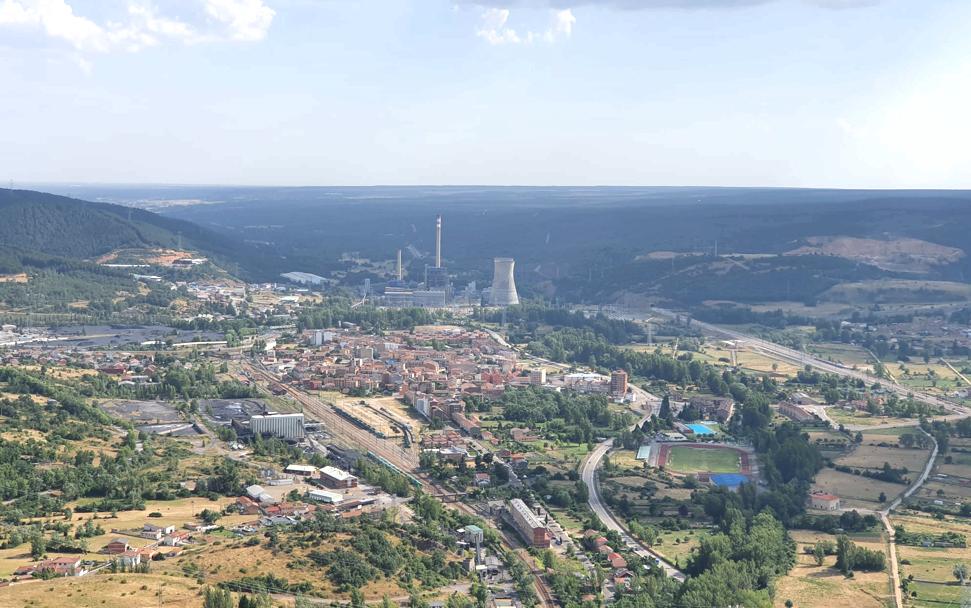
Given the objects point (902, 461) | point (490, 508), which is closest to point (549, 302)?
point (902, 461)

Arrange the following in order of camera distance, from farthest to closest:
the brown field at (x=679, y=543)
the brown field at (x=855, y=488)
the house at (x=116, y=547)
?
the brown field at (x=855, y=488), the brown field at (x=679, y=543), the house at (x=116, y=547)

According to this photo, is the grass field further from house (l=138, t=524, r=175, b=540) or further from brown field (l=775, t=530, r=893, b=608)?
house (l=138, t=524, r=175, b=540)

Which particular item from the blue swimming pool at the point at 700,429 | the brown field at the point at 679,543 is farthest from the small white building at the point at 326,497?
the blue swimming pool at the point at 700,429

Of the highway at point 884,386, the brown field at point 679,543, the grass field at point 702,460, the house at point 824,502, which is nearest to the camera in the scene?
the brown field at point 679,543

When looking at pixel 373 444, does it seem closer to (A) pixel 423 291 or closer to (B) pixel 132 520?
(B) pixel 132 520

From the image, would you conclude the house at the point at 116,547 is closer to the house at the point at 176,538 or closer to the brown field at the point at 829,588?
the house at the point at 176,538

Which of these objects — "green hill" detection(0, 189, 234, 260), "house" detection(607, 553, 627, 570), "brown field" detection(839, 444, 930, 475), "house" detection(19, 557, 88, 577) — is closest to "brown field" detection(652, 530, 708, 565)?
"house" detection(607, 553, 627, 570)
